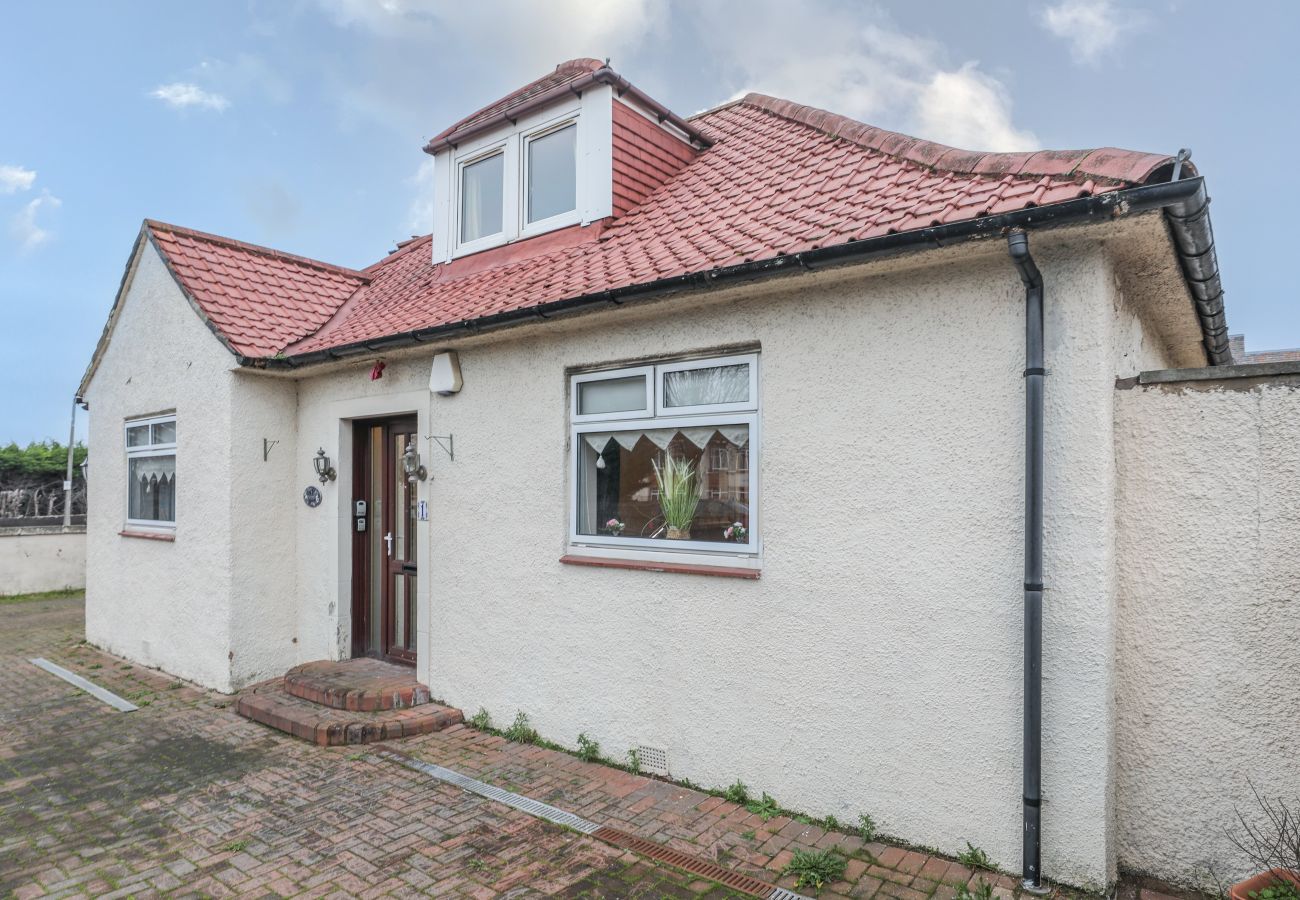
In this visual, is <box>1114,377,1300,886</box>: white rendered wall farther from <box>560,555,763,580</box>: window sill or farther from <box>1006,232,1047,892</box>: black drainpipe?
<box>560,555,763,580</box>: window sill

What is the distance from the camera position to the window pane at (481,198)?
8.03 meters

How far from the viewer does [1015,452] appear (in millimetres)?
3852

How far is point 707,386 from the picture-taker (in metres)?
5.15

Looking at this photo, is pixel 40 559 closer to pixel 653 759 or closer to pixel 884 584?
pixel 653 759

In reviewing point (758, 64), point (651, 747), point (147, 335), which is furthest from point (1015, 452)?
point (147, 335)

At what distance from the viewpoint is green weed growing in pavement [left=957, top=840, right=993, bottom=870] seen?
152 inches

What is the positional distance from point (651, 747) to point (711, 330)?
3.06 meters

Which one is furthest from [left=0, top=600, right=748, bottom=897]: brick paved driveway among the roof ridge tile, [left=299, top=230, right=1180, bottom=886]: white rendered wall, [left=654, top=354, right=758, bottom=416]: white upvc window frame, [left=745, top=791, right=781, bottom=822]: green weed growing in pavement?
the roof ridge tile

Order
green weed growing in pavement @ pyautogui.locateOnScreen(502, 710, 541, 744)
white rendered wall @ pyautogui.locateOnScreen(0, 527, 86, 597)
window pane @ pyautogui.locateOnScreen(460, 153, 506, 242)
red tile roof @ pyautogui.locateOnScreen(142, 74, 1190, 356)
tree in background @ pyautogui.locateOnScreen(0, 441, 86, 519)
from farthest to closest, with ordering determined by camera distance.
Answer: tree in background @ pyautogui.locateOnScreen(0, 441, 86, 519) < white rendered wall @ pyautogui.locateOnScreen(0, 527, 86, 597) < window pane @ pyautogui.locateOnScreen(460, 153, 506, 242) < green weed growing in pavement @ pyautogui.locateOnScreen(502, 710, 541, 744) < red tile roof @ pyautogui.locateOnScreen(142, 74, 1190, 356)

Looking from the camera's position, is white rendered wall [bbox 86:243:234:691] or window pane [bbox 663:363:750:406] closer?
window pane [bbox 663:363:750:406]

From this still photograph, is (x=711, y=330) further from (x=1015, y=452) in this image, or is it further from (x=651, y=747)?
(x=651, y=747)

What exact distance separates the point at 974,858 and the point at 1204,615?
1.79 m

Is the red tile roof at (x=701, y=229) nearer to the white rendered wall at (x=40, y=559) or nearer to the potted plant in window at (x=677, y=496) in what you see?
the potted plant in window at (x=677, y=496)

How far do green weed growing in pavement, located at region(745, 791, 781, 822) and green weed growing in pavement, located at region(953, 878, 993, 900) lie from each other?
1.21 m
